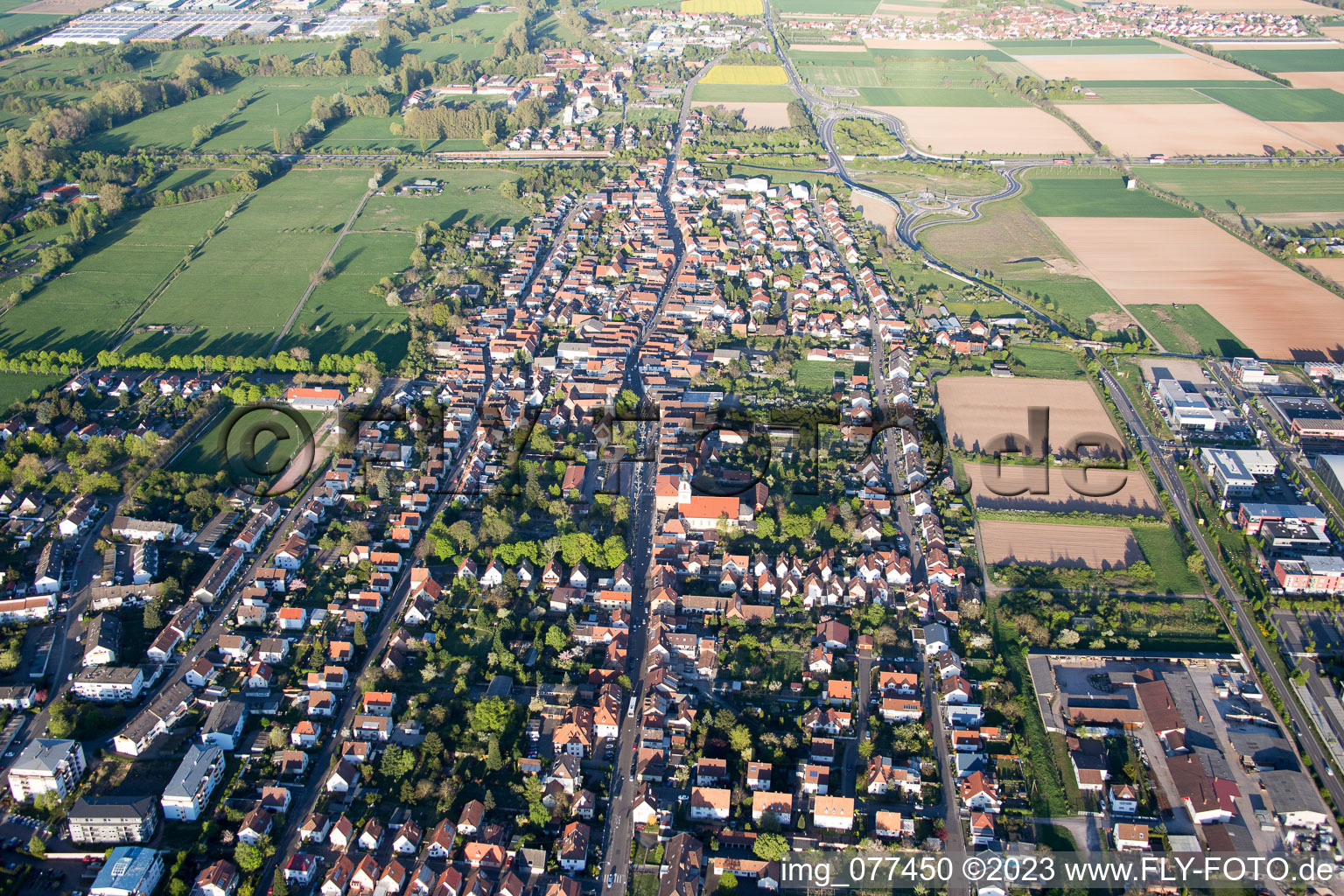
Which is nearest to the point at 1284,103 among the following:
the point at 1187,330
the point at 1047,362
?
the point at 1187,330

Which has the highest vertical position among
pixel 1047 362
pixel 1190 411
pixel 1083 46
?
pixel 1083 46

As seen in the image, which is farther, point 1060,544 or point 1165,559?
point 1060,544

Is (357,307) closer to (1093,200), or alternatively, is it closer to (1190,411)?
(1190,411)

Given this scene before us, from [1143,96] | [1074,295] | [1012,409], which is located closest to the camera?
[1012,409]

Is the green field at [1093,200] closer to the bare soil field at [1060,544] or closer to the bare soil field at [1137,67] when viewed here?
the bare soil field at [1137,67]

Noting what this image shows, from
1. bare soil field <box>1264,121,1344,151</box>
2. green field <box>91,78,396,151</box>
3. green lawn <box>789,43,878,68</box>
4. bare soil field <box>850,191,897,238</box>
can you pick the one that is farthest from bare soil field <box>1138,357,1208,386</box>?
green lawn <box>789,43,878,68</box>

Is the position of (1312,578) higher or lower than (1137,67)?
lower
